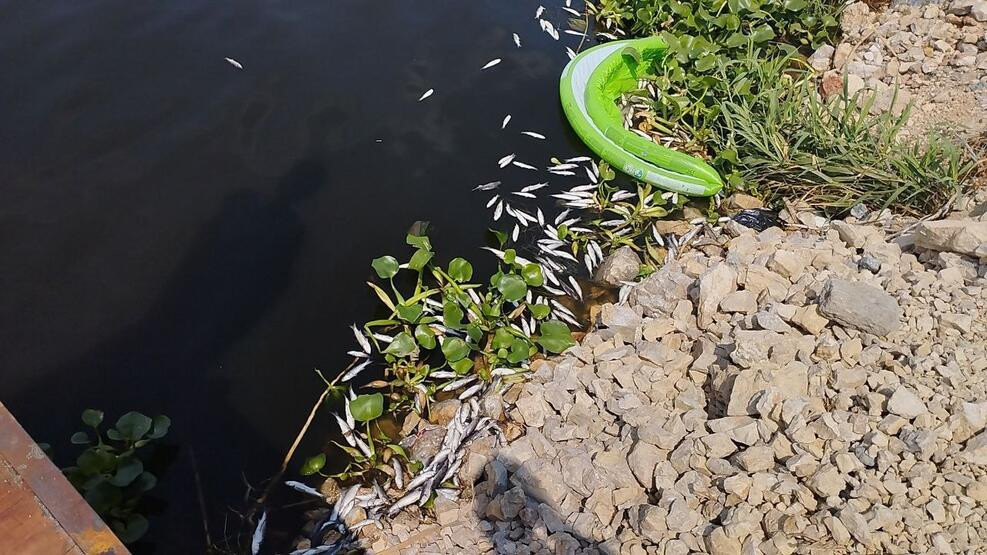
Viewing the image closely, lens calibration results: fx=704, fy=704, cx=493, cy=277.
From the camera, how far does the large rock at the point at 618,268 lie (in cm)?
468

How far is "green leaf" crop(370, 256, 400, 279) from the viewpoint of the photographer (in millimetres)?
4254

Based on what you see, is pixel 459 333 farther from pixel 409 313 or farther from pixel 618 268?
pixel 618 268

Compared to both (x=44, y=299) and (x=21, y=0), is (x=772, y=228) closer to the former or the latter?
(x=44, y=299)

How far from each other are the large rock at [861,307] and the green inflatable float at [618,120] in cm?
178

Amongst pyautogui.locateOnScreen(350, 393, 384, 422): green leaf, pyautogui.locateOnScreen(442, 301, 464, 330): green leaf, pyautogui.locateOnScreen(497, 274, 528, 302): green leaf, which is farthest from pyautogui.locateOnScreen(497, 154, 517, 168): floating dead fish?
pyautogui.locateOnScreen(350, 393, 384, 422): green leaf

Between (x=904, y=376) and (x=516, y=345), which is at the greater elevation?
(x=904, y=376)

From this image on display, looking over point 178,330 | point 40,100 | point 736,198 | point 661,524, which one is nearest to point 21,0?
point 40,100

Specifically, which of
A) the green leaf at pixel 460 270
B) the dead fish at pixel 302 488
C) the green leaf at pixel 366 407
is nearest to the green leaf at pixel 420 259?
the green leaf at pixel 460 270

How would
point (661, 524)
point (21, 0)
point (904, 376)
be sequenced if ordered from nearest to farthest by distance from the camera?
point (661, 524)
point (904, 376)
point (21, 0)

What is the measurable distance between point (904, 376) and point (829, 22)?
4.39 m

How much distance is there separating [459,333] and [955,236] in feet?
9.01

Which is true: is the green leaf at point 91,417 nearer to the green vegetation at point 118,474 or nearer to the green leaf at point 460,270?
the green vegetation at point 118,474

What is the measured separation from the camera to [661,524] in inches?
115

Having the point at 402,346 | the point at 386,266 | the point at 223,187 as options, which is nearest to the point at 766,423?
the point at 402,346
